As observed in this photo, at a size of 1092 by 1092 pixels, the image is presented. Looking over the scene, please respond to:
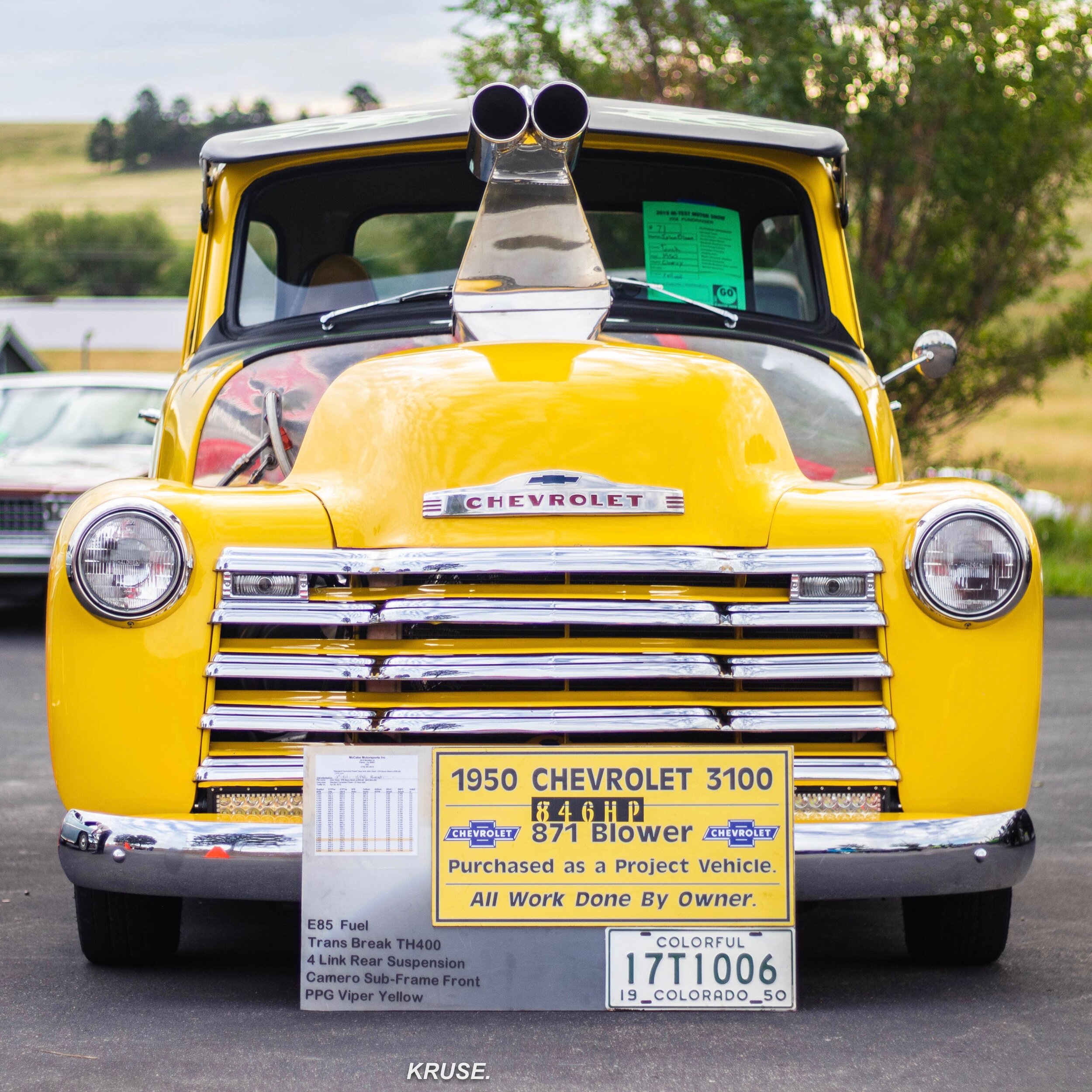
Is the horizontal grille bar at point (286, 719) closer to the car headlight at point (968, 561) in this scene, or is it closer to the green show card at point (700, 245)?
the car headlight at point (968, 561)

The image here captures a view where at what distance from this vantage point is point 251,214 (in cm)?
425

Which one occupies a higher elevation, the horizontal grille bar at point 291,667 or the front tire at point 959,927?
the horizontal grille bar at point 291,667

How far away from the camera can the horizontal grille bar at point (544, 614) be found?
2.79 meters

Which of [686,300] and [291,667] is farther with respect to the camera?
[686,300]

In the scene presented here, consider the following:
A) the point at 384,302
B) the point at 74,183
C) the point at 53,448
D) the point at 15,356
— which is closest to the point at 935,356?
the point at 384,302

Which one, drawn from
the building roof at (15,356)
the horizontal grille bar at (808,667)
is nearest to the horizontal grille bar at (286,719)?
the horizontal grille bar at (808,667)

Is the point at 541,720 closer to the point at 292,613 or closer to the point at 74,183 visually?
the point at 292,613

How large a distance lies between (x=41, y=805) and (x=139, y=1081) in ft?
9.26

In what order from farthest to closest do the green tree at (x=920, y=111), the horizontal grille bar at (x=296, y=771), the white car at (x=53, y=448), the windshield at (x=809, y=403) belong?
the green tree at (x=920, y=111) < the white car at (x=53, y=448) < the windshield at (x=809, y=403) < the horizontal grille bar at (x=296, y=771)

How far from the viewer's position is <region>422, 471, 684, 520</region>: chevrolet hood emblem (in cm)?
290

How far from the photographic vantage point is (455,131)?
3.99m

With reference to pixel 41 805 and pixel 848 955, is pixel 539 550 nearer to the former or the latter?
pixel 848 955

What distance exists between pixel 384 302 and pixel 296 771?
5.49 feet

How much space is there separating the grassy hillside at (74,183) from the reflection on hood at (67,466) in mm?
72463
